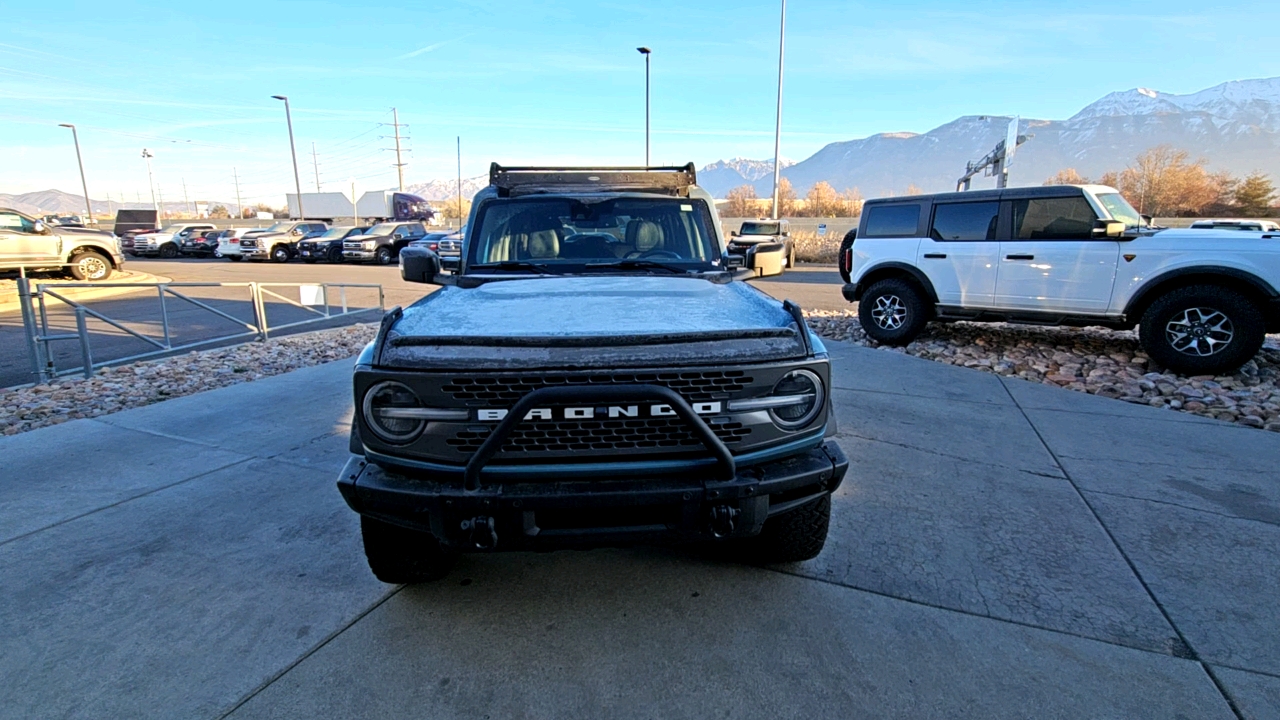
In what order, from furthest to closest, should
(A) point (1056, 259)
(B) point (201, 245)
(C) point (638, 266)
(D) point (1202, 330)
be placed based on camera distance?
(B) point (201, 245) < (A) point (1056, 259) < (D) point (1202, 330) < (C) point (638, 266)

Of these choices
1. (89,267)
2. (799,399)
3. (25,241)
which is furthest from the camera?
(89,267)

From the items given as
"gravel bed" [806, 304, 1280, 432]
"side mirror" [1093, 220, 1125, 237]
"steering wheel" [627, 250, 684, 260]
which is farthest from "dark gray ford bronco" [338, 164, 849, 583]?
"side mirror" [1093, 220, 1125, 237]

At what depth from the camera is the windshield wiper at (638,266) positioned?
12.1 ft

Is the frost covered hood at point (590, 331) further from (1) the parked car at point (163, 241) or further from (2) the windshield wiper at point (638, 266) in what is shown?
(1) the parked car at point (163, 241)

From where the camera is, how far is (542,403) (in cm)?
208

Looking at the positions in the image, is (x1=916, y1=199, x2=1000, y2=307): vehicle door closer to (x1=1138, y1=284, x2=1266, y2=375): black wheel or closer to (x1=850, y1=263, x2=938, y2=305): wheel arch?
(x1=850, y1=263, x2=938, y2=305): wheel arch

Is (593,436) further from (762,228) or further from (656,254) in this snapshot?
(762,228)

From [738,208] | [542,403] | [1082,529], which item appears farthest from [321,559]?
[738,208]

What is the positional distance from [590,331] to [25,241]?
1957 centimetres

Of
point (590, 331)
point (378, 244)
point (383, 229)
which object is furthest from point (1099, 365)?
point (383, 229)

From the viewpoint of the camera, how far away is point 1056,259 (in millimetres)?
7195

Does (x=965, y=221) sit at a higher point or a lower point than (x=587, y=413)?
higher

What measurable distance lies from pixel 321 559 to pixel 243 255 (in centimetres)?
3080

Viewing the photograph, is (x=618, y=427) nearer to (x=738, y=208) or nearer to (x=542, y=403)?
(x=542, y=403)
